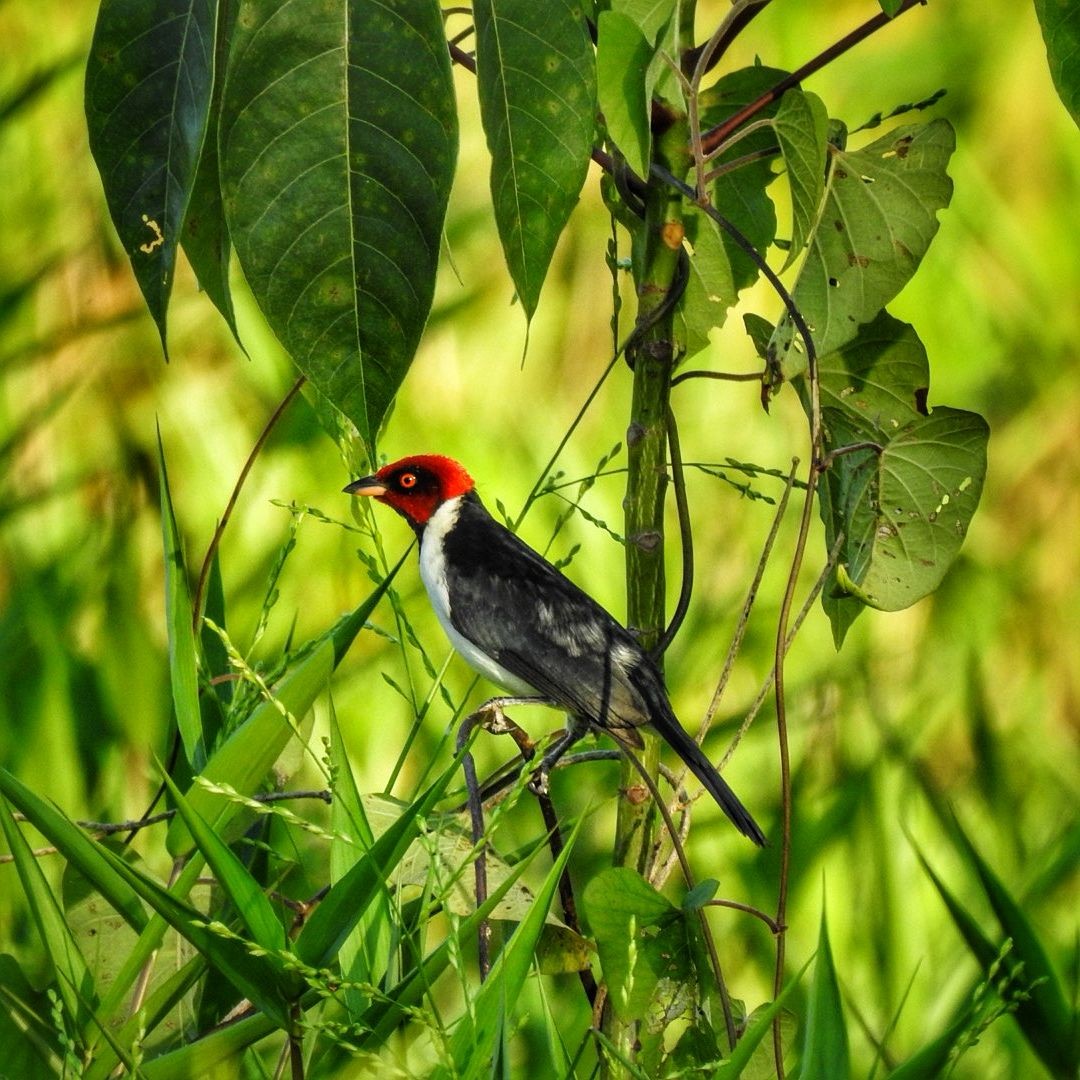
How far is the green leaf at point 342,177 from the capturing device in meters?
1.03

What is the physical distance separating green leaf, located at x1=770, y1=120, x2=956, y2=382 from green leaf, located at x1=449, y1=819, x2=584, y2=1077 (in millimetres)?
499

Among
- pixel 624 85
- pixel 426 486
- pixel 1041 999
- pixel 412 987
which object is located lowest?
pixel 1041 999

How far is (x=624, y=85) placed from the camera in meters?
1.06

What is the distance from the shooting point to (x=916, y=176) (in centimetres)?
137

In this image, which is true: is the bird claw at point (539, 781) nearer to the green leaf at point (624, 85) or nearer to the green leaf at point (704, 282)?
the green leaf at point (704, 282)

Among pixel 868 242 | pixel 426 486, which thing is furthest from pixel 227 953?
pixel 426 486

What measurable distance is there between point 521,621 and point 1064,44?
1.15 meters

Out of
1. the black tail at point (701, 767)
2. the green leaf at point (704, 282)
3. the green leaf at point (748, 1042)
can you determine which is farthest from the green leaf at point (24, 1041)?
the green leaf at point (704, 282)

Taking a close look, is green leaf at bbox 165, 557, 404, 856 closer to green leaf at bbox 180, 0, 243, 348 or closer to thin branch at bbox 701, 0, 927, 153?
green leaf at bbox 180, 0, 243, 348

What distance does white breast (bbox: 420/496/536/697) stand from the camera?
207 centimetres

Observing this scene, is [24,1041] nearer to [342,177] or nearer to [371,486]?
[342,177]

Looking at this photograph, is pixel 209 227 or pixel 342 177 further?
pixel 209 227

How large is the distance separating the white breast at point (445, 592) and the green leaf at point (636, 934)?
2.18ft

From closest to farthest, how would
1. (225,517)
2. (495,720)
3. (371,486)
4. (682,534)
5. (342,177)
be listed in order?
(342,177) < (225,517) < (682,534) < (495,720) < (371,486)
